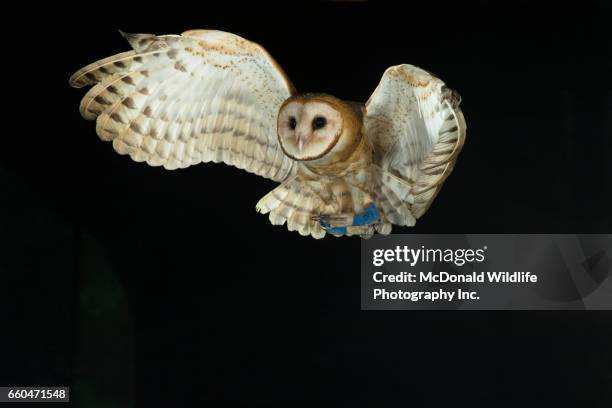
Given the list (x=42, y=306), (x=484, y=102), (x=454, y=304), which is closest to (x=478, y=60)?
(x=484, y=102)

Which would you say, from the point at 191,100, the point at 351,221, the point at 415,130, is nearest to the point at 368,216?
the point at 351,221

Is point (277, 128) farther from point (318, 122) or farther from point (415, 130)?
point (415, 130)

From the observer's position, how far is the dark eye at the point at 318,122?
173cm

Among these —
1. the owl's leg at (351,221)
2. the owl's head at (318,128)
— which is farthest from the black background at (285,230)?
the owl's head at (318,128)

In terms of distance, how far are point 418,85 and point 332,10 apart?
541 millimetres

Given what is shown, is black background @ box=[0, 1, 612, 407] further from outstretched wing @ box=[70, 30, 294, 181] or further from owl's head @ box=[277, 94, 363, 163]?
owl's head @ box=[277, 94, 363, 163]

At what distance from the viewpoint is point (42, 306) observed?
A: 6.99 ft

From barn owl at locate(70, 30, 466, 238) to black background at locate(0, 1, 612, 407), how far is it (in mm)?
193

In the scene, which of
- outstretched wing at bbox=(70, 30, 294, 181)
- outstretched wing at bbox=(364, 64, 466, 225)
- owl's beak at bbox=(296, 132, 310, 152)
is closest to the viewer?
outstretched wing at bbox=(364, 64, 466, 225)

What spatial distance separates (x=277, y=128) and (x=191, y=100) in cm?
25

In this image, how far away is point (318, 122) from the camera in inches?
68.4

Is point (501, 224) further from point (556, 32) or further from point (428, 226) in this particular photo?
point (556, 32)

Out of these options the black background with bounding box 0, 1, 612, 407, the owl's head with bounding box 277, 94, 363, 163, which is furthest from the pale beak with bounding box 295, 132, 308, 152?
the black background with bounding box 0, 1, 612, 407

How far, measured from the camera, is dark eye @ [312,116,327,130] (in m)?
1.73
